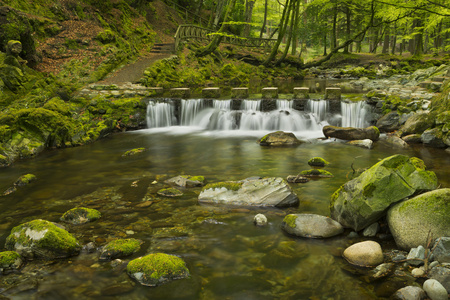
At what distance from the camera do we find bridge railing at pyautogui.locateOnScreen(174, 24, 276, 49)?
24.1m

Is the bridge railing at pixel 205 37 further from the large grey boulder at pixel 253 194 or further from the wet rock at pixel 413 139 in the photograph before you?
the large grey boulder at pixel 253 194

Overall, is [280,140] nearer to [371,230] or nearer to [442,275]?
[371,230]

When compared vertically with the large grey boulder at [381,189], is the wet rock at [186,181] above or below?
below

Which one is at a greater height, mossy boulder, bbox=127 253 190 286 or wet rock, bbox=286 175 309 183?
wet rock, bbox=286 175 309 183

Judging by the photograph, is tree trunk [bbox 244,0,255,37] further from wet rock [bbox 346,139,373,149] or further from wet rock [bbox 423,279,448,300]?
wet rock [bbox 423,279,448,300]

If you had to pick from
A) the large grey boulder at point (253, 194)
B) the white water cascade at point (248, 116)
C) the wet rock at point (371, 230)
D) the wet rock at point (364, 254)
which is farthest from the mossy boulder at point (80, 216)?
the white water cascade at point (248, 116)

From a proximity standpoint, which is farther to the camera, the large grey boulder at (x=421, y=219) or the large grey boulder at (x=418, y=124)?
the large grey boulder at (x=418, y=124)

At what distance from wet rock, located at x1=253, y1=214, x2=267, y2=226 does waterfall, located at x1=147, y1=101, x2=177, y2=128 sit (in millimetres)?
10630

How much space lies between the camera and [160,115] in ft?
49.6

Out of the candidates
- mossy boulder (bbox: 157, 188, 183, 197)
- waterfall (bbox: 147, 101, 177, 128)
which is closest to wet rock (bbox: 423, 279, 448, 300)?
mossy boulder (bbox: 157, 188, 183, 197)

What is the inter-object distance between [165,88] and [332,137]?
1107 cm

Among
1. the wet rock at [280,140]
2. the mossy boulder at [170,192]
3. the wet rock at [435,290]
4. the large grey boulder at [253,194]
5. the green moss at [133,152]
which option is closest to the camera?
the wet rock at [435,290]

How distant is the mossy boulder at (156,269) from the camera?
3.84 metres

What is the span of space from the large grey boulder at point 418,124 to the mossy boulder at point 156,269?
10.3 metres
